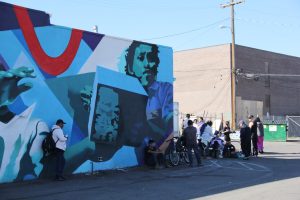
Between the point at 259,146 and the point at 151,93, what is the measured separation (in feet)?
27.0

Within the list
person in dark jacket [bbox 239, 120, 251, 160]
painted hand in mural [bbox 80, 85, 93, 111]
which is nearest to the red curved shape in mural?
painted hand in mural [bbox 80, 85, 93, 111]

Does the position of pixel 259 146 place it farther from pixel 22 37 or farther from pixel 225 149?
pixel 22 37

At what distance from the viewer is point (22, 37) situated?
14.0 metres

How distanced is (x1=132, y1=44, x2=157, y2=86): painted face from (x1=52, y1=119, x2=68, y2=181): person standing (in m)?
4.50

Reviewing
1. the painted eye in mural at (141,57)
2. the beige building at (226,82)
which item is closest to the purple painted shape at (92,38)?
the painted eye in mural at (141,57)

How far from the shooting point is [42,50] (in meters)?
14.6

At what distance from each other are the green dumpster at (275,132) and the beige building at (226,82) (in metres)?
16.9

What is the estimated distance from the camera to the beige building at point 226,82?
5516cm

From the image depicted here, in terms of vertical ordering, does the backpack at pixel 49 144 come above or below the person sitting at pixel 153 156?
above

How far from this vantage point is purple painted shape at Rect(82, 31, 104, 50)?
16.0 meters

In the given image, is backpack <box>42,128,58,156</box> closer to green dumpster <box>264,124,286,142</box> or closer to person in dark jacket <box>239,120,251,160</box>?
person in dark jacket <box>239,120,251,160</box>

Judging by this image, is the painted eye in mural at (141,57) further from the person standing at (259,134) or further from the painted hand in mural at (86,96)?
the person standing at (259,134)

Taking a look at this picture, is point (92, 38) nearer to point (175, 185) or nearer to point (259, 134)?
point (175, 185)

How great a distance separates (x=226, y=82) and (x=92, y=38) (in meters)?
40.2
